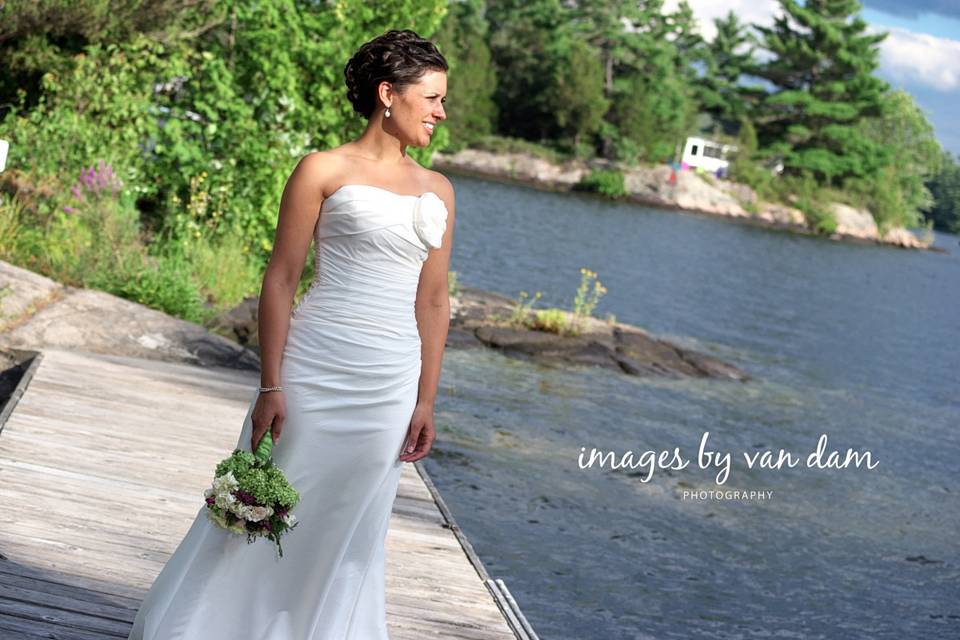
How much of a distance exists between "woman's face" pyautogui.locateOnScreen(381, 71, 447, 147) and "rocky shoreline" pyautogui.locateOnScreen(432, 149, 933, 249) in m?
65.7

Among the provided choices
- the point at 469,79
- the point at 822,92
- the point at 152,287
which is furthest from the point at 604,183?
the point at 152,287

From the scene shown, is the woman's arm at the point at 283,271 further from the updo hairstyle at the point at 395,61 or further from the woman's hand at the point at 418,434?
the woman's hand at the point at 418,434

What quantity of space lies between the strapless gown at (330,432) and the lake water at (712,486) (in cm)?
434

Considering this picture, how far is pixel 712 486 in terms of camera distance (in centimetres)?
1230

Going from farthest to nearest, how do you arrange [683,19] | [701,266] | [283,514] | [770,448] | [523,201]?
[683,19] < [523,201] < [701,266] < [770,448] < [283,514]

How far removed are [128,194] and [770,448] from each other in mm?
7808

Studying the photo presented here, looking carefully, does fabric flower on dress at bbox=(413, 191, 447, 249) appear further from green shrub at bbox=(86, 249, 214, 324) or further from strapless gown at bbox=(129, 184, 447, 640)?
green shrub at bbox=(86, 249, 214, 324)

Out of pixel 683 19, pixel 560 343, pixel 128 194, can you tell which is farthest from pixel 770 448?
pixel 683 19

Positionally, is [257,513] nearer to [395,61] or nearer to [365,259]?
[365,259]

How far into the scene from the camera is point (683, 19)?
80.6 meters

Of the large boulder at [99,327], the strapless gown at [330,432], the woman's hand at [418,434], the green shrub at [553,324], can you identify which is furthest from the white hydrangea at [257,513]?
the green shrub at [553,324]

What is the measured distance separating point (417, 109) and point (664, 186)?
232 ft

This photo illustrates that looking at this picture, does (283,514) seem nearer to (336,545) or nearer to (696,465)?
(336,545)

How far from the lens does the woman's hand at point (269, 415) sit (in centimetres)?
363
